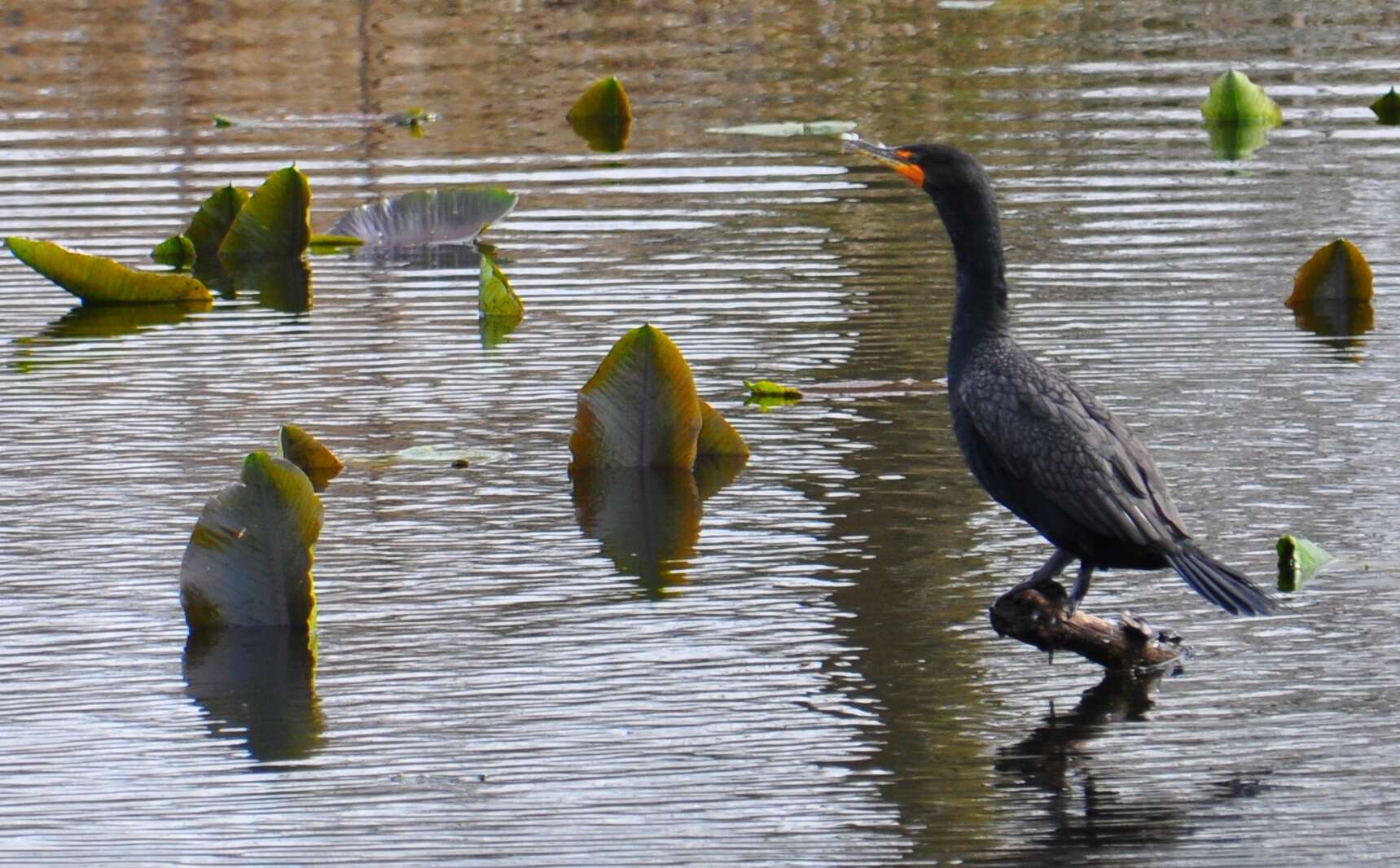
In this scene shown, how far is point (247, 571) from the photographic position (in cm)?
673

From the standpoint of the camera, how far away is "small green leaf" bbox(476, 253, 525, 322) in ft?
34.6

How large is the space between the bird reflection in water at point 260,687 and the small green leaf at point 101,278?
499 cm

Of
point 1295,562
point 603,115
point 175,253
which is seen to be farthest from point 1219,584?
point 603,115

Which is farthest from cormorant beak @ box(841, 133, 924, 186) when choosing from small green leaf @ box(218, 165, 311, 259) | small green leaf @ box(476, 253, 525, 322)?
small green leaf @ box(218, 165, 311, 259)

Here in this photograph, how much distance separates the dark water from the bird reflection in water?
0.02m

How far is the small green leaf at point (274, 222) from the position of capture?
12.3m

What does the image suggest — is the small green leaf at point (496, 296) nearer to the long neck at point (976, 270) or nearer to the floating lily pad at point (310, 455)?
the floating lily pad at point (310, 455)

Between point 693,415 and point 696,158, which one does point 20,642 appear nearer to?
point 693,415

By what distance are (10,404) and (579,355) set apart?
7.96 ft

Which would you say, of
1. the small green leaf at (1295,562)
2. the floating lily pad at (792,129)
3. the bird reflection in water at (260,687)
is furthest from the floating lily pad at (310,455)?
the floating lily pad at (792,129)

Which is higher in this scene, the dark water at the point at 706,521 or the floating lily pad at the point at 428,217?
the floating lily pad at the point at 428,217

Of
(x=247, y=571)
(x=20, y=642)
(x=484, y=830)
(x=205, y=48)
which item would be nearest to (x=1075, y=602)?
(x=484, y=830)

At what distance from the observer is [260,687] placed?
6375 mm

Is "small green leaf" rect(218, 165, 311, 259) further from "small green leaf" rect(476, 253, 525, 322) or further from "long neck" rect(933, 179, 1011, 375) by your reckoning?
"long neck" rect(933, 179, 1011, 375)
